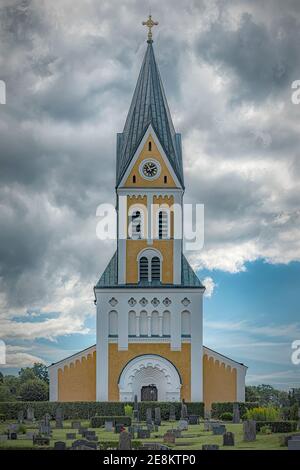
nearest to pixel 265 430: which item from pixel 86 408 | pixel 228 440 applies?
pixel 228 440

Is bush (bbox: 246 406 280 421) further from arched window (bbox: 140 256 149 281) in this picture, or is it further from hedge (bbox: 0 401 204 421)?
arched window (bbox: 140 256 149 281)

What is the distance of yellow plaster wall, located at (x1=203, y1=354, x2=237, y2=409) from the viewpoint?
5678cm

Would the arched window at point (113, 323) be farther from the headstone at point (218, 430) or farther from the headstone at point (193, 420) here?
the headstone at point (218, 430)

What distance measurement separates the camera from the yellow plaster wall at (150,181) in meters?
58.8

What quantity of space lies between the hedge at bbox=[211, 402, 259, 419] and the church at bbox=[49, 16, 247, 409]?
2656mm

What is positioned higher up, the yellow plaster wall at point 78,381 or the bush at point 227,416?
the yellow plaster wall at point 78,381

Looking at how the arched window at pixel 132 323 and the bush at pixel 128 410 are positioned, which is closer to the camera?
the bush at pixel 128 410

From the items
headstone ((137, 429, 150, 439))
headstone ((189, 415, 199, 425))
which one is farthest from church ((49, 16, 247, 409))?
headstone ((137, 429, 150, 439))

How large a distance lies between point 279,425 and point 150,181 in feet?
76.1

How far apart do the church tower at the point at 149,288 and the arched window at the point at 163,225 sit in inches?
2.4

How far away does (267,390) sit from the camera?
310ft

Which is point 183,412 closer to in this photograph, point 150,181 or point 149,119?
point 150,181

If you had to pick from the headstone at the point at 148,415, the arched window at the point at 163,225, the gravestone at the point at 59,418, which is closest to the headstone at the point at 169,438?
the headstone at the point at 148,415

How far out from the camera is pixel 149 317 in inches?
2243
